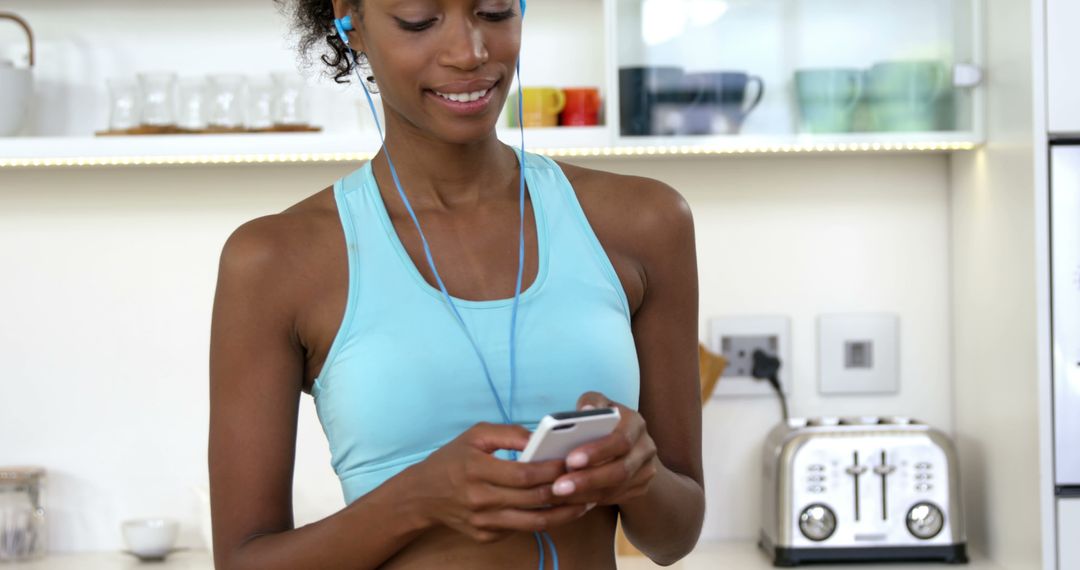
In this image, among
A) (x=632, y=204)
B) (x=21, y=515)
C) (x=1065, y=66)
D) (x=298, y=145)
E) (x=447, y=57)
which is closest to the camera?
(x=447, y=57)

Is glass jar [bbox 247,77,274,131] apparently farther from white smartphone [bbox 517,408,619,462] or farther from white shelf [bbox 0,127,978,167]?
white smartphone [bbox 517,408,619,462]

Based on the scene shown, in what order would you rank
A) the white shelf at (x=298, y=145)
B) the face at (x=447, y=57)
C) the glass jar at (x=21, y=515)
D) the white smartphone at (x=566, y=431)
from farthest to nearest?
the glass jar at (x=21, y=515), the white shelf at (x=298, y=145), the face at (x=447, y=57), the white smartphone at (x=566, y=431)

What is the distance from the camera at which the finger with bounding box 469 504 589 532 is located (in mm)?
753

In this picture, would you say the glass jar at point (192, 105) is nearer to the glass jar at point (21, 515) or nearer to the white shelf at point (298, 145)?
the white shelf at point (298, 145)

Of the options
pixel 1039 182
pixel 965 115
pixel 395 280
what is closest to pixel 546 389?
pixel 395 280

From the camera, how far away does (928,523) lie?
1.98m

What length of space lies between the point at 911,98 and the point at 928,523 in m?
0.67

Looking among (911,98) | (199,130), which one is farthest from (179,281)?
(911,98)

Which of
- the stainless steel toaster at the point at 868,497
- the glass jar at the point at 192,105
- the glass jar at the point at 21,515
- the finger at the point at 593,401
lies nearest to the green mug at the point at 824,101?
the stainless steel toaster at the point at 868,497

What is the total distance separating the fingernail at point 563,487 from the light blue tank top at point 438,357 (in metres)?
0.15

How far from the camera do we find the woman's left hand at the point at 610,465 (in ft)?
2.43

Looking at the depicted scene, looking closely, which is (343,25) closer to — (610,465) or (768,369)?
(610,465)

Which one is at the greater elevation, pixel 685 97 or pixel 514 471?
pixel 685 97

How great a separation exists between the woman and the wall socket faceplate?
1199 mm
